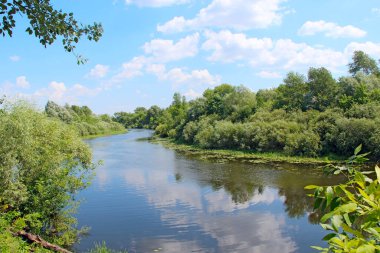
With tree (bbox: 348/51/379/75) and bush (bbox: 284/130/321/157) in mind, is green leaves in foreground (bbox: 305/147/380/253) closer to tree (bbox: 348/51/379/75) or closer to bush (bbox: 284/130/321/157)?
bush (bbox: 284/130/321/157)

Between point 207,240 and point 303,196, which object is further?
point 303,196

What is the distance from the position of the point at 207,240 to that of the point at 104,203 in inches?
338

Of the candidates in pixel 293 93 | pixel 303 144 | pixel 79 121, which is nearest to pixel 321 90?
pixel 293 93

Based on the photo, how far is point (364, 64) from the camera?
5197 centimetres

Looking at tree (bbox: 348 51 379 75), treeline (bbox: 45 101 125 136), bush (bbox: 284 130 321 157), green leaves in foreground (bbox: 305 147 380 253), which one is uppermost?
tree (bbox: 348 51 379 75)

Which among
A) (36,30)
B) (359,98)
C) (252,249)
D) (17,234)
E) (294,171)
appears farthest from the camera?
(359,98)

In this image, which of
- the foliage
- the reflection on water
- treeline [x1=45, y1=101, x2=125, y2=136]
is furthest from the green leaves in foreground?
treeline [x1=45, y1=101, x2=125, y2=136]

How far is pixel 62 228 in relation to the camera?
15180mm

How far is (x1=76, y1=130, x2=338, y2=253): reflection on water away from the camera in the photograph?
15.6 meters

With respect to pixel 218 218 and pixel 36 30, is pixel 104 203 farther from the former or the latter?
pixel 36 30

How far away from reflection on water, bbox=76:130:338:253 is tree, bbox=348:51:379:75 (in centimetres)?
2891

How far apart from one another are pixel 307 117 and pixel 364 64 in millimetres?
17478

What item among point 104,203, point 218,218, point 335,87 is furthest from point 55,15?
point 335,87

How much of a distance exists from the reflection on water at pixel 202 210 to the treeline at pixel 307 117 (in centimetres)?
723
